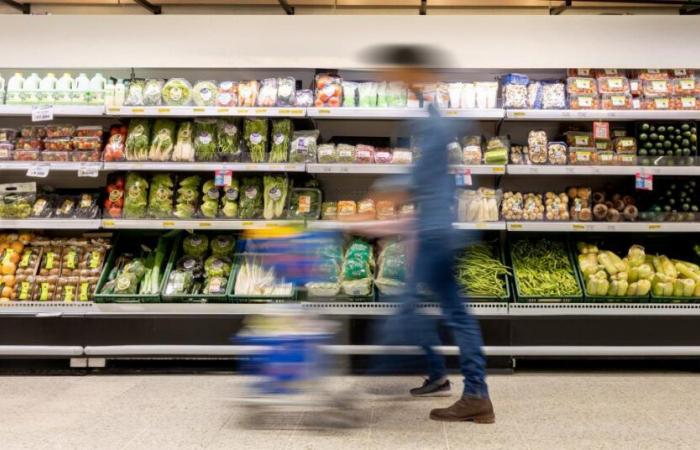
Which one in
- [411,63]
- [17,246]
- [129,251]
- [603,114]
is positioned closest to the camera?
[411,63]

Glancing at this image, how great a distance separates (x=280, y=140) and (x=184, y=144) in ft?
2.27

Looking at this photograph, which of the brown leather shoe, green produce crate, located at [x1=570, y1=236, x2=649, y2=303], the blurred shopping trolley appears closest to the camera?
the blurred shopping trolley

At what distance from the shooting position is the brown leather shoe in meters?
3.39

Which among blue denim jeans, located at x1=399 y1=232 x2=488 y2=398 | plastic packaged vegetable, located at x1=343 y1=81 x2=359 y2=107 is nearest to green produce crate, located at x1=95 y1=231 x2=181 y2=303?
plastic packaged vegetable, located at x1=343 y1=81 x2=359 y2=107

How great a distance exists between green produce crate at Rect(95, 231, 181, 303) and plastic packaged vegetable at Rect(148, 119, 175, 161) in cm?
64

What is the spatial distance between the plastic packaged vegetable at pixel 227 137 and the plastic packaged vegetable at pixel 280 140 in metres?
0.25

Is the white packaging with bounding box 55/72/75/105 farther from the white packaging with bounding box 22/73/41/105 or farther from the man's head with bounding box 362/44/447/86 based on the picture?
the man's head with bounding box 362/44/447/86

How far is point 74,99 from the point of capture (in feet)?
15.4

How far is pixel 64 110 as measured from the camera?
460 cm

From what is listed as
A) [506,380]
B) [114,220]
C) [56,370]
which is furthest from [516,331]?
[56,370]

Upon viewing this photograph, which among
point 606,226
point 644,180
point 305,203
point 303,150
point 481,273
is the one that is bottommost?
point 481,273

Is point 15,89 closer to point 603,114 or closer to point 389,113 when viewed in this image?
point 389,113

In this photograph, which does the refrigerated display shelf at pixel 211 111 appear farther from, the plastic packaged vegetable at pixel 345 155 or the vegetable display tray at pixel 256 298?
the vegetable display tray at pixel 256 298

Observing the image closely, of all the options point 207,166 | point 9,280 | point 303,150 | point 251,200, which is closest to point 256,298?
point 251,200
